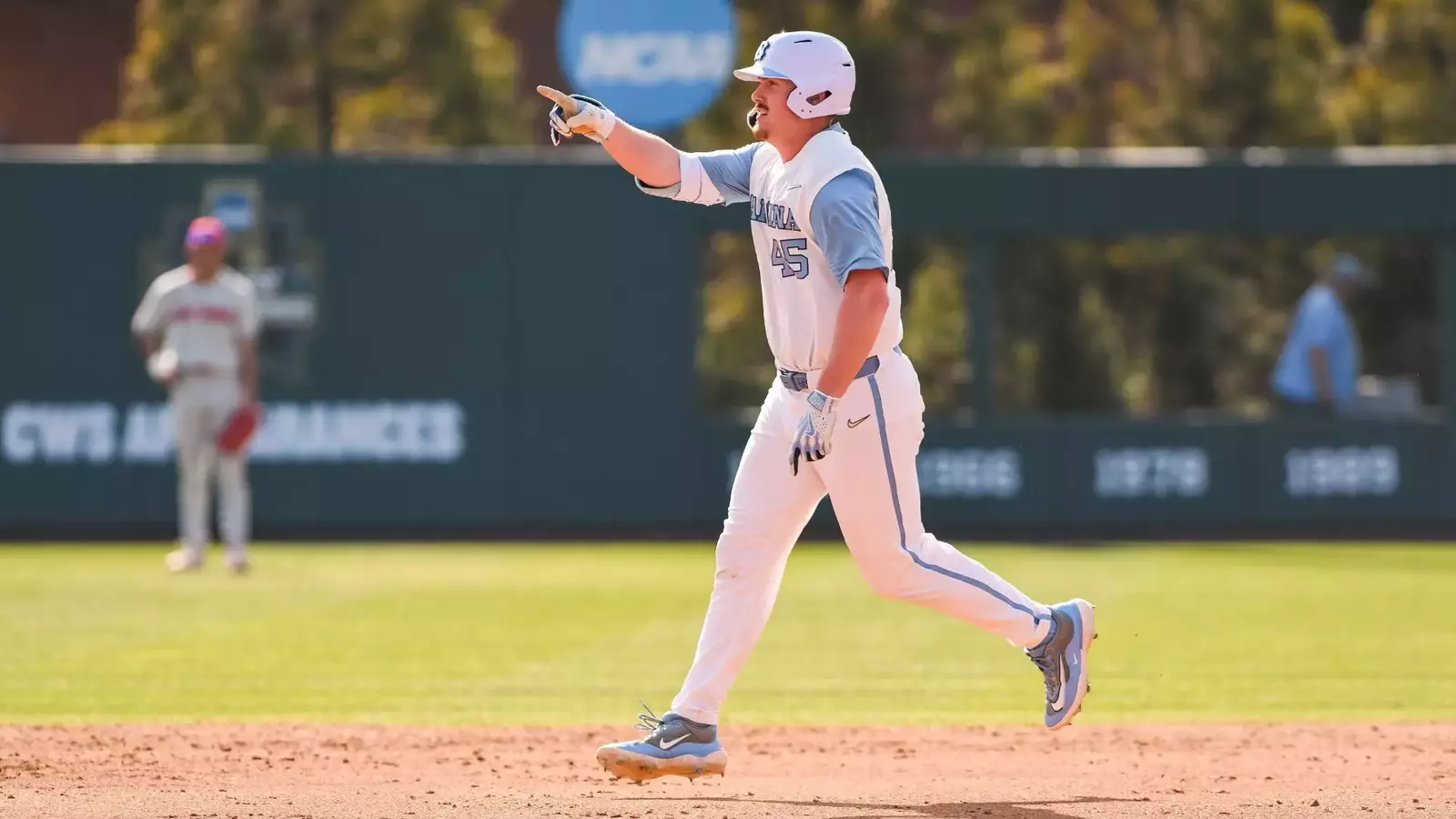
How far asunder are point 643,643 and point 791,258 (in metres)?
4.79

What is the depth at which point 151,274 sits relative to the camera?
18.7m

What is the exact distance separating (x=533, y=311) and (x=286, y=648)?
8433 millimetres

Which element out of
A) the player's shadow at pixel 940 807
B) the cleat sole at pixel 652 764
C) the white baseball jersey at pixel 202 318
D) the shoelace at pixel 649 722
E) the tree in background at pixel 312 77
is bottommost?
the player's shadow at pixel 940 807

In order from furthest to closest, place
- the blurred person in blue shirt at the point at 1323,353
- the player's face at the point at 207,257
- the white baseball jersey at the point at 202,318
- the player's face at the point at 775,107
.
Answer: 1. the blurred person in blue shirt at the point at 1323,353
2. the white baseball jersey at the point at 202,318
3. the player's face at the point at 207,257
4. the player's face at the point at 775,107

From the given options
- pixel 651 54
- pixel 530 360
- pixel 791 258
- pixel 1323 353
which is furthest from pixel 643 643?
pixel 651 54

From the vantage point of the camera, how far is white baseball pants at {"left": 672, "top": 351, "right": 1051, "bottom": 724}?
6.54 m

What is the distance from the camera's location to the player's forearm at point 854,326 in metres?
6.26

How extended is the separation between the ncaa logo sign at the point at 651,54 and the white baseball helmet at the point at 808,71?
1344cm

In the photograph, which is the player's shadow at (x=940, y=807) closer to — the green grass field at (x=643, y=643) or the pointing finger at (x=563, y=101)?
the green grass field at (x=643, y=643)

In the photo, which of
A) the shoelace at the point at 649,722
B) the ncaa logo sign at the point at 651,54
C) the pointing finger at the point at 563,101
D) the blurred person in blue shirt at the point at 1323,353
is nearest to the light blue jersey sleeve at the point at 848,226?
the pointing finger at the point at 563,101

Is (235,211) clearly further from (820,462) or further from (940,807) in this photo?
(940,807)

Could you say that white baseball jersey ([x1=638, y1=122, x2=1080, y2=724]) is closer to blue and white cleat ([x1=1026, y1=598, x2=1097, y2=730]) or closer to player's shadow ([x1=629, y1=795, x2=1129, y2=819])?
blue and white cleat ([x1=1026, y1=598, x2=1097, y2=730])

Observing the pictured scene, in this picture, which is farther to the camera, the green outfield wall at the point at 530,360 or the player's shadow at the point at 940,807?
the green outfield wall at the point at 530,360

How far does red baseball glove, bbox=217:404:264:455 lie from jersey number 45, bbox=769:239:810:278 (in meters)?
8.90
